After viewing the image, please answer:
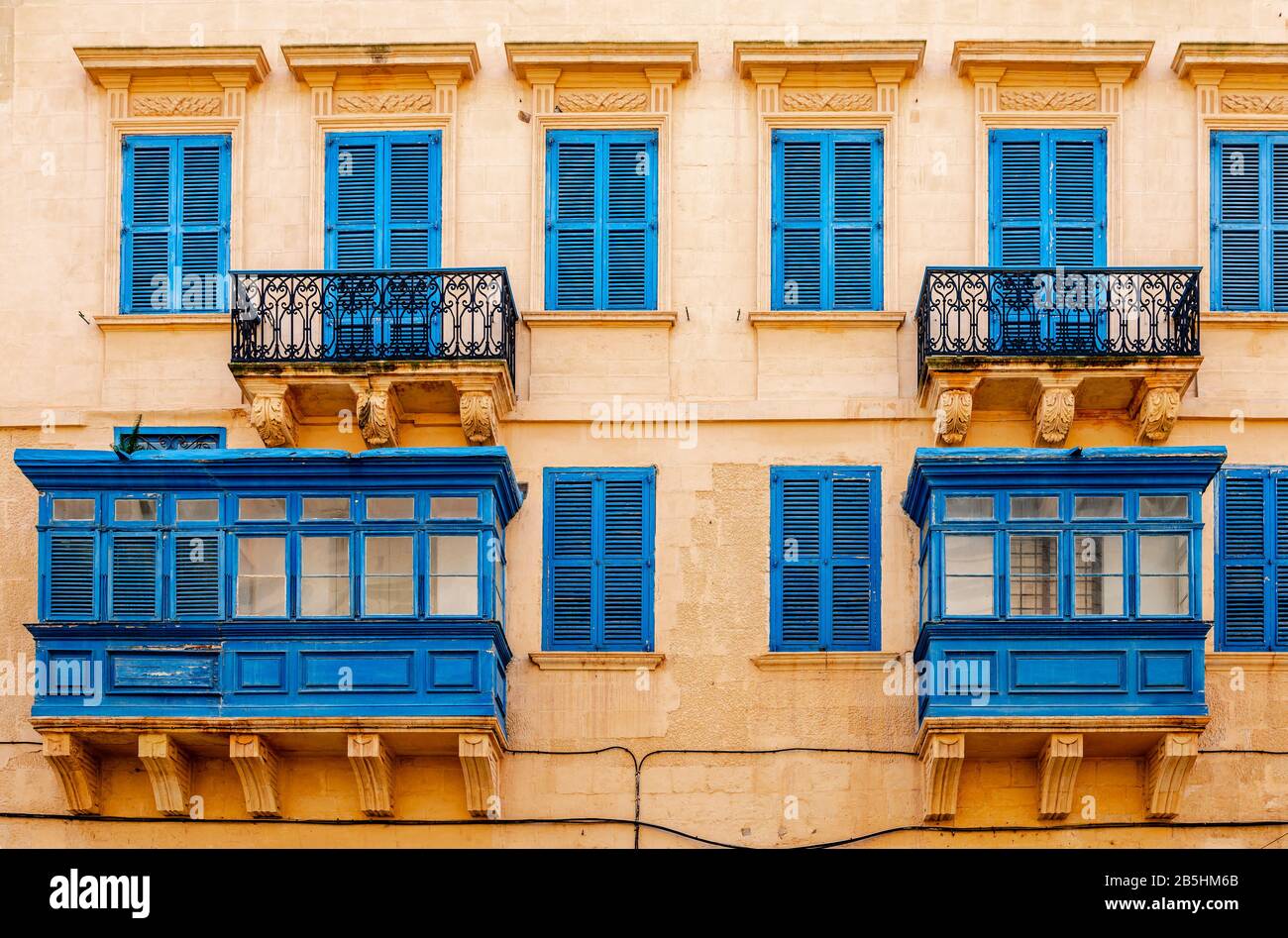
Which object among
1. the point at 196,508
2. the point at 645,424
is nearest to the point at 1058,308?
the point at 645,424

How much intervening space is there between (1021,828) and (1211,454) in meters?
3.88

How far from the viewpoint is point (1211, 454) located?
2814 centimetres

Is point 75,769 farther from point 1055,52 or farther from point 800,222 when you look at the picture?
point 1055,52

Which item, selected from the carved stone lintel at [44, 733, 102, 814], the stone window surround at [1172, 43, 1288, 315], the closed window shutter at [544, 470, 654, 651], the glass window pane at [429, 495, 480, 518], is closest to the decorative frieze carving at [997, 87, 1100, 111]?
the stone window surround at [1172, 43, 1288, 315]

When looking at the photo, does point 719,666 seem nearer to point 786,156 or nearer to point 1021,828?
point 1021,828

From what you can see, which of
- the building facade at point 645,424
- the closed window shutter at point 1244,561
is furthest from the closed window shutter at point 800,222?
the closed window shutter at point 1244,561

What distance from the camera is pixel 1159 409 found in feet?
94.9

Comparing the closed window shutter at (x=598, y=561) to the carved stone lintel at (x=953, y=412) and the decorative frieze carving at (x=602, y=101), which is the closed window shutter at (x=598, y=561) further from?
the decorative frieze carving at (x=602, y=101)

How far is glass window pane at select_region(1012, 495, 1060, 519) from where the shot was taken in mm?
28344

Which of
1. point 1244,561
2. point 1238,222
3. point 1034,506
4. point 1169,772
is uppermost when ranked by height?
point 1238,222

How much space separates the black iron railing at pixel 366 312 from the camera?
29.2m

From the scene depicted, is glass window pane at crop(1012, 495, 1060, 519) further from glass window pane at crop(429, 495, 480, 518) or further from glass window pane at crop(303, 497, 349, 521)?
glass window pane at crop(303, 497, 349, 521)

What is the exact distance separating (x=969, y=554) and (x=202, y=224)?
8.39 meters

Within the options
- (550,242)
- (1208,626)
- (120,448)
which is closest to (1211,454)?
(1208,626)
